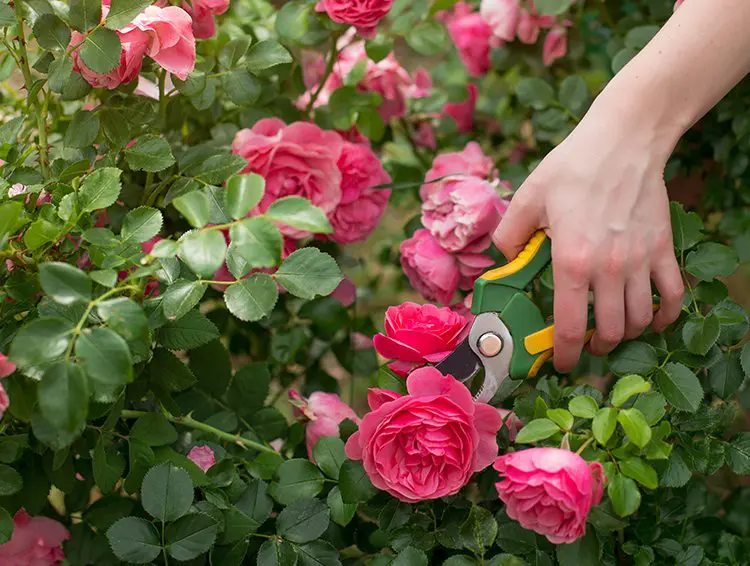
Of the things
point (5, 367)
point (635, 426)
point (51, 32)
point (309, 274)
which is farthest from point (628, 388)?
point (51, 32)

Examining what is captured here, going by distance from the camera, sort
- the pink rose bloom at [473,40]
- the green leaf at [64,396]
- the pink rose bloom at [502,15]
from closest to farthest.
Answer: the green leaf at [64,396] → the pink rose bloom at [502,15] → the pink rose bloom at [473,40]

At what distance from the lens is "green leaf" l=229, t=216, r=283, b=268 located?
65cm

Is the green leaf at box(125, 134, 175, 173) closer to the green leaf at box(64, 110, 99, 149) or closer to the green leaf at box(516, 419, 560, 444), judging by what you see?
the green leaf at box(64, 110, 99, 149)

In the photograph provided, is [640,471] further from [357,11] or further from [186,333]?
[357,11]

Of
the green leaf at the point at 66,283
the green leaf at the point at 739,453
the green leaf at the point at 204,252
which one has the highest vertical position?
the green leaf at the point at 204,252

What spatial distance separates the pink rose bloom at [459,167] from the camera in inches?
42.7

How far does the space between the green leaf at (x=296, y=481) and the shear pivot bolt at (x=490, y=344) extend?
206 mm

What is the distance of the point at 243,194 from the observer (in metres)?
0.68

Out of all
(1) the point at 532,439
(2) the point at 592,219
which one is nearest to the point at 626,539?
Result: (1) the point at 532,439

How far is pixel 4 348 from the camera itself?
0.76 m

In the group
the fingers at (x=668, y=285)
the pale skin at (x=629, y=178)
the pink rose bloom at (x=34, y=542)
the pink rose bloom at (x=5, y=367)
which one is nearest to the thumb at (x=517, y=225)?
the pale skin at (x=629, y=178)

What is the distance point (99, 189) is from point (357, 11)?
37 cm

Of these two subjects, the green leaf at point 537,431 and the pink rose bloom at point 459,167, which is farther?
the pink rose bloom at point 459,167

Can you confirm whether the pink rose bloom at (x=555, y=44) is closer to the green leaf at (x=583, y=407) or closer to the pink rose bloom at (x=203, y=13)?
the pink rose bloom at (x=203, y=13)
